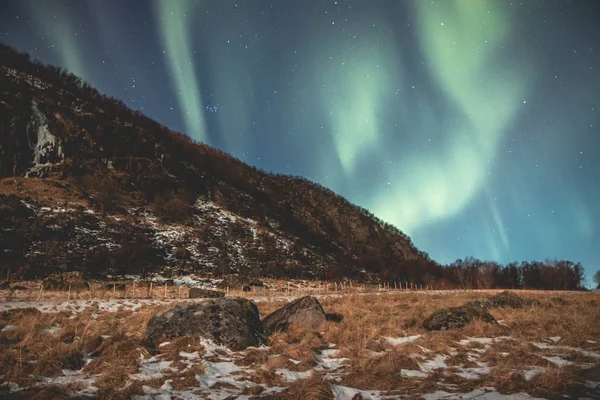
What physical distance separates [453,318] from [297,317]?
17.8ft

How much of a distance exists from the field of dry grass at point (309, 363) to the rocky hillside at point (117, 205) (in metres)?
34.1

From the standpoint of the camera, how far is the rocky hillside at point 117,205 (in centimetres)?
4275

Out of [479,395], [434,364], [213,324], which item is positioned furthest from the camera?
[213,324]

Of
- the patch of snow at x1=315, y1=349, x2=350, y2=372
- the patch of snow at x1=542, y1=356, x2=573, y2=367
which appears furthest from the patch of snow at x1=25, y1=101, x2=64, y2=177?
the patch of snow at x1=542, y1=356, x2=573, y2=367

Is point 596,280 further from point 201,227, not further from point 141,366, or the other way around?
point 141,366

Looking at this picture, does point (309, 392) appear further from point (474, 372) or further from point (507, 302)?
point (507, 302)

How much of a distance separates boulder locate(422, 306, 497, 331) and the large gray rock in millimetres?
5927

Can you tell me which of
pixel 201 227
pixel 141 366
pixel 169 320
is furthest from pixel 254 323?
pixel 201 227

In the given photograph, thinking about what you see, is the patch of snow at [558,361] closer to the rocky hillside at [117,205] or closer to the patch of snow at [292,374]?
the patch of snow at [292,374]

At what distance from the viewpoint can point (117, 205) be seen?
57.2m

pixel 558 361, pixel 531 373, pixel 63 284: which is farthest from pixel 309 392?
pixel 63 284

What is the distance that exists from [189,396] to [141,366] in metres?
2.10

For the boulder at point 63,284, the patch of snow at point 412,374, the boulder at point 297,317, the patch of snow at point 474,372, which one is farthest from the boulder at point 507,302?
the boulder at point 63,284

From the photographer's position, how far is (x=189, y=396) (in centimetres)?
528
